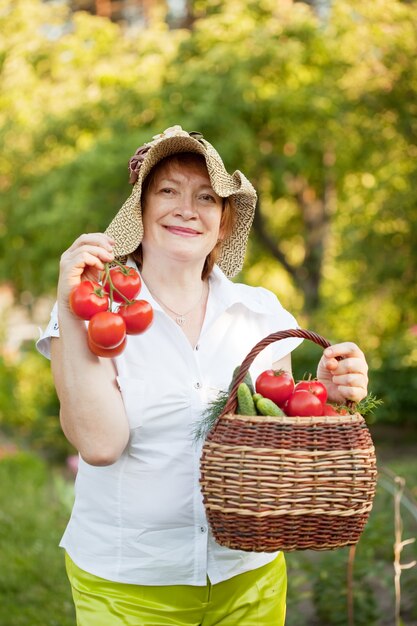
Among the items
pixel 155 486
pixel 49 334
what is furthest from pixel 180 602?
pixel 49 334

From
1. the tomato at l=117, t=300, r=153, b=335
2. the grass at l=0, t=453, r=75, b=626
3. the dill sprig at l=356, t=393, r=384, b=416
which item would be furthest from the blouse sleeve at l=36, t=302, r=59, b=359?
the grass at l=0, t=453, r=75, b=626

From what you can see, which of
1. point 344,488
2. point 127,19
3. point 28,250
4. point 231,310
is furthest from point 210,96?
point 127,19

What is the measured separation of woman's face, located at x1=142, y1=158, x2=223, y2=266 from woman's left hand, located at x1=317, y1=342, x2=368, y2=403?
445 millimetres

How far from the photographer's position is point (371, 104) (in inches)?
365

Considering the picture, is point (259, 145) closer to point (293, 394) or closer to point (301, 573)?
point (301, 573)

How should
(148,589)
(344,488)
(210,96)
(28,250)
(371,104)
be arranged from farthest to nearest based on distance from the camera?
(28,250), (210,96), (371,104), (148,589), (344,488)

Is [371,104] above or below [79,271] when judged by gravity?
below

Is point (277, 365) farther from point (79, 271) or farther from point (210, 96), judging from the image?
point (210, 96)

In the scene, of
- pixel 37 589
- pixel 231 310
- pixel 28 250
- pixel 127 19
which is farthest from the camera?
pixel 127 19

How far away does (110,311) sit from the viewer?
6.14 feet

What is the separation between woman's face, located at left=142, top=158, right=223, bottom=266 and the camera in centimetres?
224

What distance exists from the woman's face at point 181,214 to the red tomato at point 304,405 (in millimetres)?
540

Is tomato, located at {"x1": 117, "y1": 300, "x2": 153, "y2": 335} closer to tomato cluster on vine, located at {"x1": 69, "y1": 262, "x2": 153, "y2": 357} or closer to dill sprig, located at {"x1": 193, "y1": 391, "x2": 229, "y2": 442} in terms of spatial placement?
tomato cluster on vine, located at {"x1": 69, "y1": 262, "x2": 153, "y2": 357}

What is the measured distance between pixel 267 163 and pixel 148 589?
9517 millimetres
